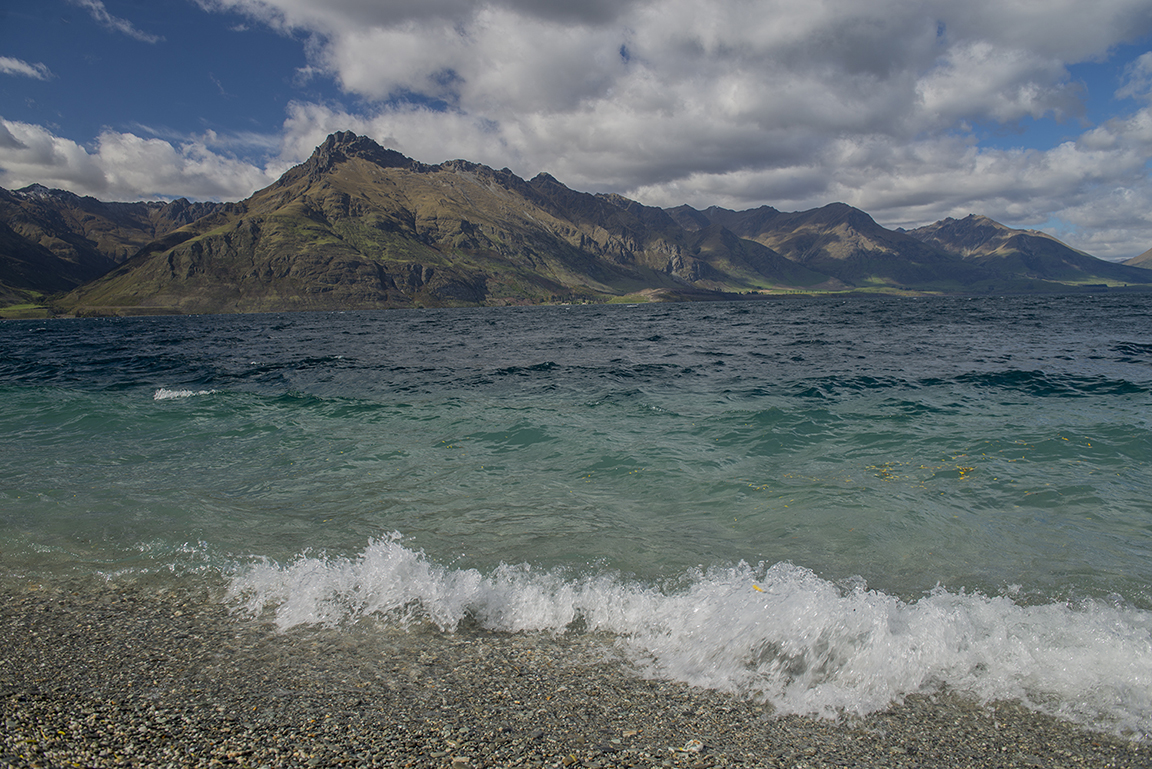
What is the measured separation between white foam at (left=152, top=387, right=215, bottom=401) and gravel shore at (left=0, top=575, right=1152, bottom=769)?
24.7 metres

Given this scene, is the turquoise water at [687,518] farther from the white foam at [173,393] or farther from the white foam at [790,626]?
the white foam at [173,393]

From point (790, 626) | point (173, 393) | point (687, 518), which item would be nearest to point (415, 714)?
point (790, 626)

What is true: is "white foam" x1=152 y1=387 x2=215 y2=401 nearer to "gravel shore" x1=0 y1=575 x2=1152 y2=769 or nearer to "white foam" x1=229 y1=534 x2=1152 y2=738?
"white foam" x1=229 y1=534 x2=1152 y2=738

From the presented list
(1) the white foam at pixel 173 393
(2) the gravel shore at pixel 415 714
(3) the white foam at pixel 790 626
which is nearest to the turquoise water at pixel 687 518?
(3) the white foam at pixel 790 626

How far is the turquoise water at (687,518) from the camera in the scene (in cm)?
733

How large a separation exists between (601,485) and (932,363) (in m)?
31.1

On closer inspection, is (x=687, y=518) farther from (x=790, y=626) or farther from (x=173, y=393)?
(x=173, y=393)

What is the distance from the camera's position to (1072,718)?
6062 millimetres

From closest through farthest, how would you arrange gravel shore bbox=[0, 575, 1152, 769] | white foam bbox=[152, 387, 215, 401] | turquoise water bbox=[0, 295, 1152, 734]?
gravel shore bbox=[0, 575, 1152, 769]
turquoise water bbox=[0, 295, 1152, 734]
white foam bbox=[152, 387, 215, 401]

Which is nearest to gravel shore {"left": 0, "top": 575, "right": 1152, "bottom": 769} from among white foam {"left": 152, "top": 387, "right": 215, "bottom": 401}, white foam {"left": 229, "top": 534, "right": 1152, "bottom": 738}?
white foam {"left": 229, "top": 534, "right": 1152, "bottom": 738}

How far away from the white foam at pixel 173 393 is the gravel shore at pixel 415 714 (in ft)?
81.2

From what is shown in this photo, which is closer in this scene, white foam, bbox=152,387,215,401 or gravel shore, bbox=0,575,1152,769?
gravel shore, bbox=0,575,1152,769

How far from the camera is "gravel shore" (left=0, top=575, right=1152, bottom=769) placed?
17.7 ft

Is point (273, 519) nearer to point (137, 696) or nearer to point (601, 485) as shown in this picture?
point (137, 696)
